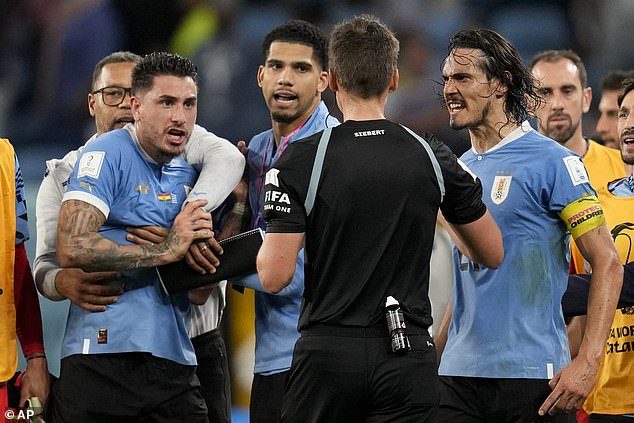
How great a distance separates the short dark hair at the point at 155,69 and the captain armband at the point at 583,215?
1.81m

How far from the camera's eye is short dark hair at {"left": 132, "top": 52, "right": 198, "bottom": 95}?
15.0ft

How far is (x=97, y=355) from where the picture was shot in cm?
430

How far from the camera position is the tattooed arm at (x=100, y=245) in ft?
13.7

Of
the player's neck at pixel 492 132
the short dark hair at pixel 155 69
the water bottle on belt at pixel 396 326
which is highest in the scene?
the short dark hair at pixel 155 69

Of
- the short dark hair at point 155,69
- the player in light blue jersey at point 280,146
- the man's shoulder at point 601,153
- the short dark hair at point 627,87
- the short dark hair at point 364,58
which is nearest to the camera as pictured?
the short dark hair at point 364,58

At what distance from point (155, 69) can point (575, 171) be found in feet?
6.19

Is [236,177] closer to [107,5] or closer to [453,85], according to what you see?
[453,85]

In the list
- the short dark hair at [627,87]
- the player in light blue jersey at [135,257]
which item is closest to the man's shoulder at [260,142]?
the player in light blue jersey at [135,257]

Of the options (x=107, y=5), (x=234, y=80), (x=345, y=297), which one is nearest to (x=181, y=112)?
(x=345, y=297)

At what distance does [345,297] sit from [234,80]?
22.7 ft

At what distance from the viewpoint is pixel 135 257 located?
425 cm

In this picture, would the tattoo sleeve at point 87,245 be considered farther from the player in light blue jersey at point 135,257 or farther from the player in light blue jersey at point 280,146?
the player in light blue jersey at point 280,146

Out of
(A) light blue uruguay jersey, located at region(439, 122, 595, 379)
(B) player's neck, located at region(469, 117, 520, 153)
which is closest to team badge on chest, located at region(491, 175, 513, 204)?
(A) light blue uruguay jersey, located at region(439, 122, 595, 379)

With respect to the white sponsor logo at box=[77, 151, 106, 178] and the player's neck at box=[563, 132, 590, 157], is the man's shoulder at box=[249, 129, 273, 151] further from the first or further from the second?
the player's neck at box=[563, 132, 590, 157]
